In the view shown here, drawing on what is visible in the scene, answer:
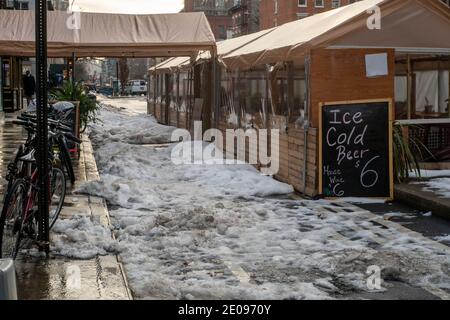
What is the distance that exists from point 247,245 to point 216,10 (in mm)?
110738

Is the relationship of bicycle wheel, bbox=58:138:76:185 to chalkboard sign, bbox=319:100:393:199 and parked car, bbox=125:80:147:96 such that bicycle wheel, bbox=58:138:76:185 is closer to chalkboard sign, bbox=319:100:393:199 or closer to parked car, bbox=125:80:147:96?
chalkboard sign, bbox=319:100:393:199

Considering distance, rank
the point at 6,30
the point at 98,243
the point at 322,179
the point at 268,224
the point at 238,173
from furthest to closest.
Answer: the point at 6,30 < the point at 238,173 < the point at 322,179 < the point at 268,224 < the point at 98,243

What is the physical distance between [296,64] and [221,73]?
5730 mm

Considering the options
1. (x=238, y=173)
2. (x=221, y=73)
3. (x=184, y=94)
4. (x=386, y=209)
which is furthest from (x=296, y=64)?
(x=184, y=94)

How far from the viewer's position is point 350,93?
10.1m

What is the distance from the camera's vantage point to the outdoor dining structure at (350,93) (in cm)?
973

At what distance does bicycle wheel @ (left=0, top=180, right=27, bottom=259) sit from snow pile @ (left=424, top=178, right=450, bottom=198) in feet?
19.0

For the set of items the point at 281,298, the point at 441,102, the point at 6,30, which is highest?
the point at 6,30

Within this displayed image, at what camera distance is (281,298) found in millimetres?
5070

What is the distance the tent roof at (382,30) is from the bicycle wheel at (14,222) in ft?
18.0

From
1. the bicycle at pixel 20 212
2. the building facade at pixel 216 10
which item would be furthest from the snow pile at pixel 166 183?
the building facade at pixel 216 10

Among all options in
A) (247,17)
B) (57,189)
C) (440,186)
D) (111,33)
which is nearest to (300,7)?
(247,17)

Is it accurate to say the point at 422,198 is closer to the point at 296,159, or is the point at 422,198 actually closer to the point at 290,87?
the point at 296,159

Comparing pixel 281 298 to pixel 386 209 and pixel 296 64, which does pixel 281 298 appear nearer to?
pixel 386 209
